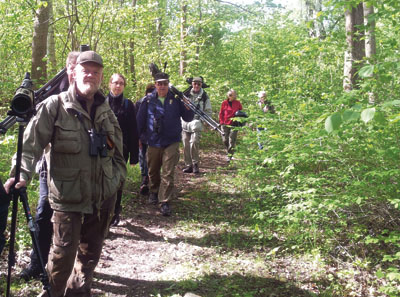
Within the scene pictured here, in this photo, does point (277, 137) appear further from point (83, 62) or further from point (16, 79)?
point (16, 79)

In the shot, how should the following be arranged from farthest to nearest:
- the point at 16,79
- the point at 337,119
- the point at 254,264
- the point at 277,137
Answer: the point at 16,79 → the point at 277,137 → the point at 254,264 → the point at 337,119

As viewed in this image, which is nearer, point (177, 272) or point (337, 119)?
point (337, 119)

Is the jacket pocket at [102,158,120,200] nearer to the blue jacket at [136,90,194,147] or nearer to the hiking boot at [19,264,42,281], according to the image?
the hiking boot at [19,264,42,281]

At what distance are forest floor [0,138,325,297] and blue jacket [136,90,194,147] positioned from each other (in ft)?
4.50

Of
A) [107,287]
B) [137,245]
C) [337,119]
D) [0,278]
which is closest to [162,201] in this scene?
[137,245]

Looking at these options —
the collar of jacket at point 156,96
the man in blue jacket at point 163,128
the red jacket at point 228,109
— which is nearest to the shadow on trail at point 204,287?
the man in blue jacket at point 163,128

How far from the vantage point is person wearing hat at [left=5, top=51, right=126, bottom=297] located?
291 centimetres

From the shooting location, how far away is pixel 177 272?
4.36 metres

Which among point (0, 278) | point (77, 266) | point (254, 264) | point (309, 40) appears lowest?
point (254, 264)

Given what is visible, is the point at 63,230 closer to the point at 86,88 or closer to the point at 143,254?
the point at 86,88

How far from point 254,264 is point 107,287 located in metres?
1.89

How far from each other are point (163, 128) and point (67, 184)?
3634mm

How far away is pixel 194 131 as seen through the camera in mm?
9688

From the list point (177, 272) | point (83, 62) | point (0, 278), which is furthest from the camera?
point (177, 272)
